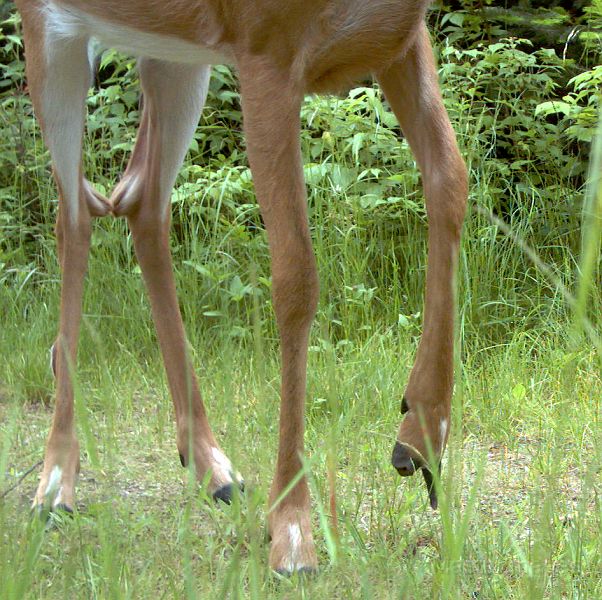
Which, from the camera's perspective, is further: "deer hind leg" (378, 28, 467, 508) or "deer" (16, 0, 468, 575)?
"deer hind leg" (378, 28, 467, 508)

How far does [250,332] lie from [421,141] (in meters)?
1.93

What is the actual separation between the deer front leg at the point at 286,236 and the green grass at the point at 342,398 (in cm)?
11

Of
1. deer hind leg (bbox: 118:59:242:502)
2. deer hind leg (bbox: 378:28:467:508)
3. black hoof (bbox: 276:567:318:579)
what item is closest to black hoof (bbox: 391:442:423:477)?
deer hind leg (bbox: 378:28:467:508)

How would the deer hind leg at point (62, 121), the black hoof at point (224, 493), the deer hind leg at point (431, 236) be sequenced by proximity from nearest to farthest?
the deer hind leg at point (431, 236)
the black hoof at point (224, 493)
the deer hind leg at point (62, 121)

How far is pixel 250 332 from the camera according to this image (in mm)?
5016

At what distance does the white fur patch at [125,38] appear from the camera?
3350 mm

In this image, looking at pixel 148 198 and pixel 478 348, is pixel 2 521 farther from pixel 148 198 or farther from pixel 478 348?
pixel 478 348

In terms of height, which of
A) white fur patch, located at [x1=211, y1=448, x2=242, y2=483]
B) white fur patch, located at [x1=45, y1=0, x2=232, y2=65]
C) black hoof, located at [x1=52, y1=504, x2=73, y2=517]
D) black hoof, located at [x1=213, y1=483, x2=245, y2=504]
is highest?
white fur patch, located at [x1=45, y1=0, x2=232, y2=65]

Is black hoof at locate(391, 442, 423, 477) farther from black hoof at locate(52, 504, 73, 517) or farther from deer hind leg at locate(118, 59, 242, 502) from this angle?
deer hind leg at locate(118, 59, 242, 502)

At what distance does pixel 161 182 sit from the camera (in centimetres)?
416

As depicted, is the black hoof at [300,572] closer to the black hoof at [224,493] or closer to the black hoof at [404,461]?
the black hoof at [404,461]

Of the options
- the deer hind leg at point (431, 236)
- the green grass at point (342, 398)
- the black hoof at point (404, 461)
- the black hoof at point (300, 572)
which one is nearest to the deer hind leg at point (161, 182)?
the green grass at point (342, 398)

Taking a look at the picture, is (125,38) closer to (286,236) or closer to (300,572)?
(286,236)

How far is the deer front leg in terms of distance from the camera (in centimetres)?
292
